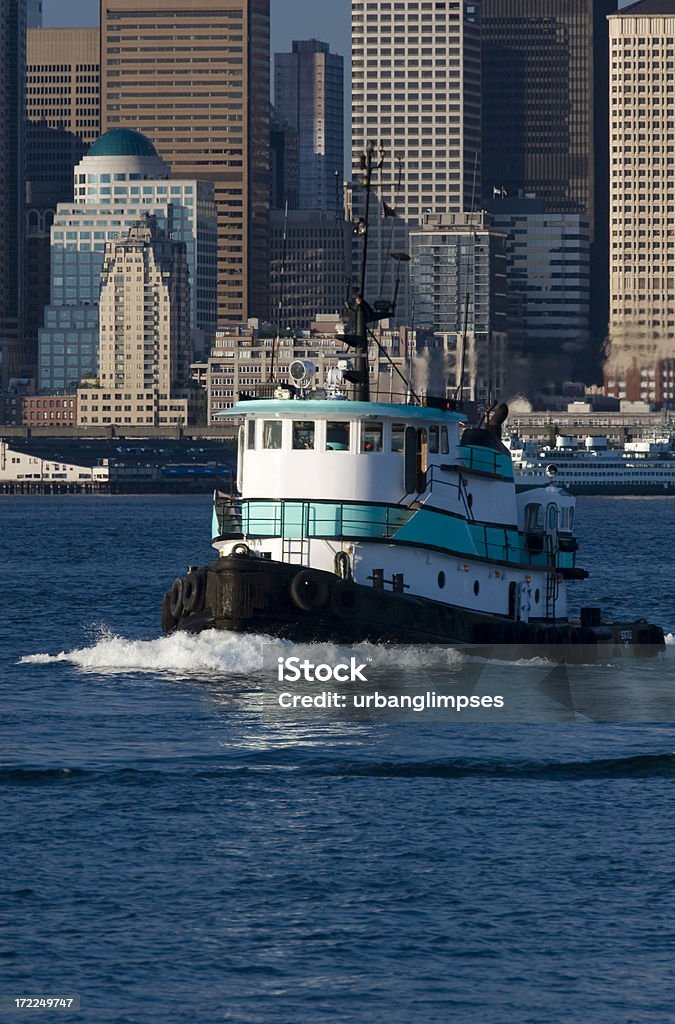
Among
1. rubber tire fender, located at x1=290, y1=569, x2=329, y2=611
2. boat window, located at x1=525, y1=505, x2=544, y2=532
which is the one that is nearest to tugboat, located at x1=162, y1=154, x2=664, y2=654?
rubber tire fender, located at x1=290, y1=569, x2=329, y2=611

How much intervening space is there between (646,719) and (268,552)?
925cm

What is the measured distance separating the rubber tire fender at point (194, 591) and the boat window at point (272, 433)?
3079 mm

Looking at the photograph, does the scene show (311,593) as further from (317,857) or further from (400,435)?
(317,857)

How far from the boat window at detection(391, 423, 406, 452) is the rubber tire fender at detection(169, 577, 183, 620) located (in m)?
5.38

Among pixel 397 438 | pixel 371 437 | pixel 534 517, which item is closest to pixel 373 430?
pixel 371 437

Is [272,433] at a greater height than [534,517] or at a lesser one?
greater

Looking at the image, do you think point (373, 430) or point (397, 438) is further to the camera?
point (397, 438)

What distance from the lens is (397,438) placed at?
48188mm

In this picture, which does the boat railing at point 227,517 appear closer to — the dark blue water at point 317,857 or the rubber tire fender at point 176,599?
the rubber tire fender at point 176,599

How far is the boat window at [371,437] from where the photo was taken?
4797cm

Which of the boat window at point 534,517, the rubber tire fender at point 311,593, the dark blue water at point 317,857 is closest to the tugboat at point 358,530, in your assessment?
the rubber tire fender at point 311,593

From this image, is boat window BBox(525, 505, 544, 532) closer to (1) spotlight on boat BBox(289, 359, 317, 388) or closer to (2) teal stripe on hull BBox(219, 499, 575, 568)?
(2) teal stripe on hull BBox(219, 499, 575, 568)

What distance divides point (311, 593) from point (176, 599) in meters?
4.26

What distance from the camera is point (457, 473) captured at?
49219mm
